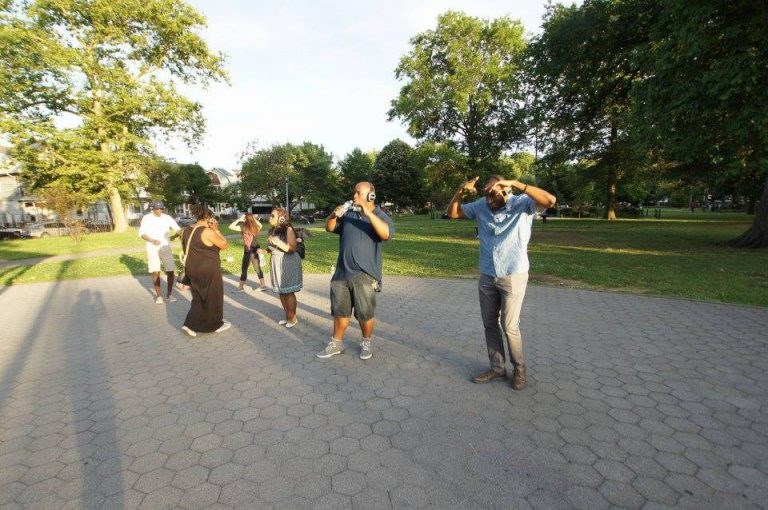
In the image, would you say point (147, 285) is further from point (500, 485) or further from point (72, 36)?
point (72, 36)

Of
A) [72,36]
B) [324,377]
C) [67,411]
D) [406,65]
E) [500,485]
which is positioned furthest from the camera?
[406,65]

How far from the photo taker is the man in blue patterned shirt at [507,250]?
360 cm

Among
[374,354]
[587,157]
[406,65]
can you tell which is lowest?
[374,354]

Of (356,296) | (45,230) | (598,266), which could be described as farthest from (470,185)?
(45,230)

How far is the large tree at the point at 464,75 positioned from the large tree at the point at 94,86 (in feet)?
56.8

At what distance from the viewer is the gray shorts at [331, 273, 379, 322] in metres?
4.49

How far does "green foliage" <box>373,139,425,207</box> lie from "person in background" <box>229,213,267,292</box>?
5035cm

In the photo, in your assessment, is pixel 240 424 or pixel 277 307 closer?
pixel 240 424

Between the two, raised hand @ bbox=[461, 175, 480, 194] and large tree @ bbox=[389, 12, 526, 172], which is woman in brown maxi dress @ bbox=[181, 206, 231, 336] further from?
large tree @ bbox=[389, 12, 526, 172]

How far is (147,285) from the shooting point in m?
10.1

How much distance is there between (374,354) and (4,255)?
20543mm

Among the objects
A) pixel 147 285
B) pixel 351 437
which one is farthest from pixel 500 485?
pixel 147 285

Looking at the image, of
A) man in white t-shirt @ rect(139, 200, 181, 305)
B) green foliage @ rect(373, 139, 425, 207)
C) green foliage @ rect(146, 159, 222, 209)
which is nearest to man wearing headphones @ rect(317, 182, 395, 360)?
man in white t-shirt @ rect(139, 200, 181, 305)

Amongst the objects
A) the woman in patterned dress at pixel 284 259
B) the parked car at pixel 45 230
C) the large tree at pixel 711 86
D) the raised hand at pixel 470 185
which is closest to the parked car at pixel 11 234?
the parked car at pixel 45 230
